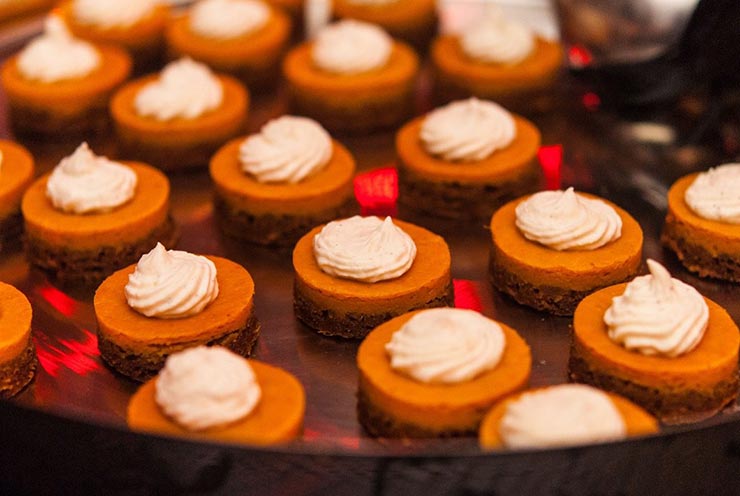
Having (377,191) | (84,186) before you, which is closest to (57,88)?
(84,186)

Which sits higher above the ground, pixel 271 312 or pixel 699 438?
pixel 699 438

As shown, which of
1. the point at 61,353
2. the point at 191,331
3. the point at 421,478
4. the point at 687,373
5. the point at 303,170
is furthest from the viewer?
the point at 303,170

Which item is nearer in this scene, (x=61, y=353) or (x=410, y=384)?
(x=410, y=384)

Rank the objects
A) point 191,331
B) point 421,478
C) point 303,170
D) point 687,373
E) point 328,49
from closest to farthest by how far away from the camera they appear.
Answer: point 421,478 → point 687,373 → point 191,331 → point 303,170 → point 328,49

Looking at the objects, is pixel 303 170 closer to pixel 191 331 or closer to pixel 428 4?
pixel 191 331

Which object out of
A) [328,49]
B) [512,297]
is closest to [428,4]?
[328,49]

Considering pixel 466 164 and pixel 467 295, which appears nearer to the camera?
pixel 467 295

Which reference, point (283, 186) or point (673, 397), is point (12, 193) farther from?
point (673, 397)
